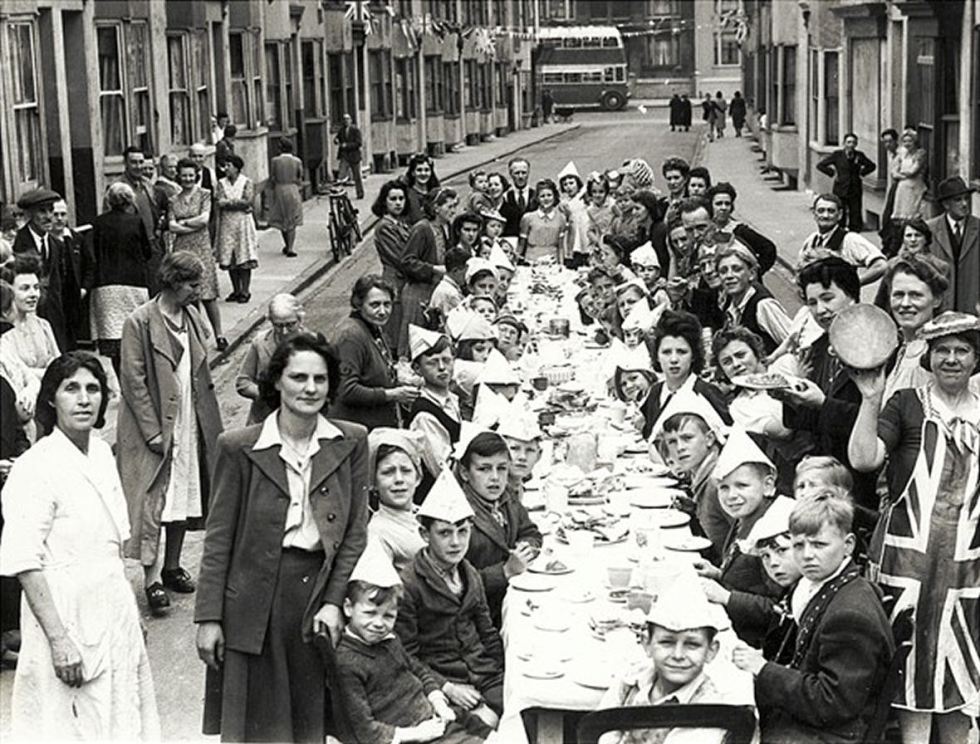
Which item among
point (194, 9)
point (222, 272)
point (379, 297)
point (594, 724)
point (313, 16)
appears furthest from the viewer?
point (313, 16)

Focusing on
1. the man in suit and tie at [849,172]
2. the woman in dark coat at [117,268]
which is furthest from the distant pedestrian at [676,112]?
the woman in dark coat at [117,268]

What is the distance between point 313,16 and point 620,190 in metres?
21.5

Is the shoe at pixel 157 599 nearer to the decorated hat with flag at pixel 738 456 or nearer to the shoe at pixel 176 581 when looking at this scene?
the shoe at pixel 176 581

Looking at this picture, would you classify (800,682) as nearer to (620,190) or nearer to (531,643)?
(531,643)

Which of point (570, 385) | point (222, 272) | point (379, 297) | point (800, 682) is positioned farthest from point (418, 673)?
point (222, 272)

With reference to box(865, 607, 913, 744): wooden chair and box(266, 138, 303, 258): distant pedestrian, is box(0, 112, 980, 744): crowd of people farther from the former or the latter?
box(266, 138, 303, 258): distant pedestrian

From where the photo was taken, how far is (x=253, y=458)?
645 centimetres

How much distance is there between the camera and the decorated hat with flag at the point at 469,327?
11.2 metres

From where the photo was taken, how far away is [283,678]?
257 inches

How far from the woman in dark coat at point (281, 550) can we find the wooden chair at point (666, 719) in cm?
180

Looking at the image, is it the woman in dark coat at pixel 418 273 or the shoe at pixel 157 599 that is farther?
the woman in dark coat at pixel 418 273

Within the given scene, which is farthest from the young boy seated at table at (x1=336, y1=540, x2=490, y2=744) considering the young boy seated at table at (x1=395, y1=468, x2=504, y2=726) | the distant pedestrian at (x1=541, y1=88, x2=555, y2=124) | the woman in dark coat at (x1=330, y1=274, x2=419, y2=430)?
the distant pedestrian at (x1=541, y1=88, x2=555, y2=124)

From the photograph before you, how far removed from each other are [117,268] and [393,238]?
3.08 metres

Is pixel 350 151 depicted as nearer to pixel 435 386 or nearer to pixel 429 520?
pixel 435 386
